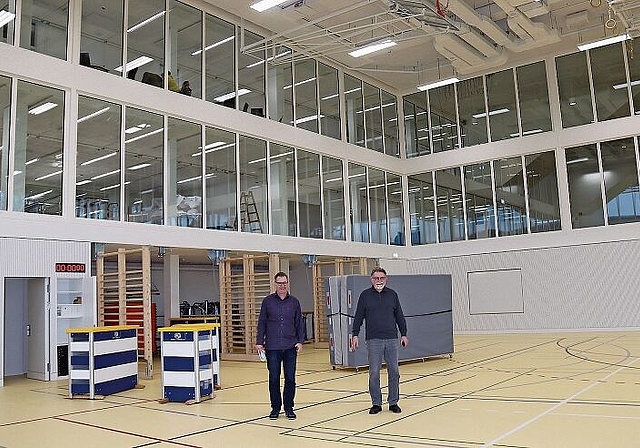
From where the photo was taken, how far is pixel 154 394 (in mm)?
10859

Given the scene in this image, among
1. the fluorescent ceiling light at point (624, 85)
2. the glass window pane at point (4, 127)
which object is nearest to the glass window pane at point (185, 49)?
the glass window pane at point (4, 127)

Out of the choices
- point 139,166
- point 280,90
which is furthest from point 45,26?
point 280,90

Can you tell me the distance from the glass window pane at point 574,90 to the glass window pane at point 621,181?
144cm

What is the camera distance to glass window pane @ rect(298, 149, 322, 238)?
21.0 m

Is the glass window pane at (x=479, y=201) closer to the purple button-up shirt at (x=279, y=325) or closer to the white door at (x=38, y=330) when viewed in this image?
the white door at (x=38, y=330)

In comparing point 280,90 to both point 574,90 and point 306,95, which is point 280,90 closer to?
point 306,95

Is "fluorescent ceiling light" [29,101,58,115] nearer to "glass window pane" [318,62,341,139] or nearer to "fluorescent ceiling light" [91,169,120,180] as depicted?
"fluorescent ceiling light" [91,169,120,180]

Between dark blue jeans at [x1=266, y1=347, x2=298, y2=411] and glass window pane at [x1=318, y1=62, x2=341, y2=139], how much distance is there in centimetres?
1513

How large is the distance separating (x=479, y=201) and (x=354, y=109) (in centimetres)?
627

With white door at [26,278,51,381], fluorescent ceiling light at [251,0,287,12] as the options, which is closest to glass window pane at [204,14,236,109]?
fluorescent ceiling light at [251,0,287,12]

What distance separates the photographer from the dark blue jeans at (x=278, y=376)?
802 centimetres

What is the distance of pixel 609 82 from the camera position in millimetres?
22422

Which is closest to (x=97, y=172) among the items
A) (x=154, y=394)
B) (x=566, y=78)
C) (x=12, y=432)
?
(x=154, y=394)

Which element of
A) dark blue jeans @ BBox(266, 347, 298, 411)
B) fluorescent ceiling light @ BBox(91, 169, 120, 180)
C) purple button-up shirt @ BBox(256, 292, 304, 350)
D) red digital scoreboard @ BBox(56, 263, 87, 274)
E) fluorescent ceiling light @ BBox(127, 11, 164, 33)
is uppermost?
fluorescent ceiling light @ BBox(127, 11, 164, 33)
